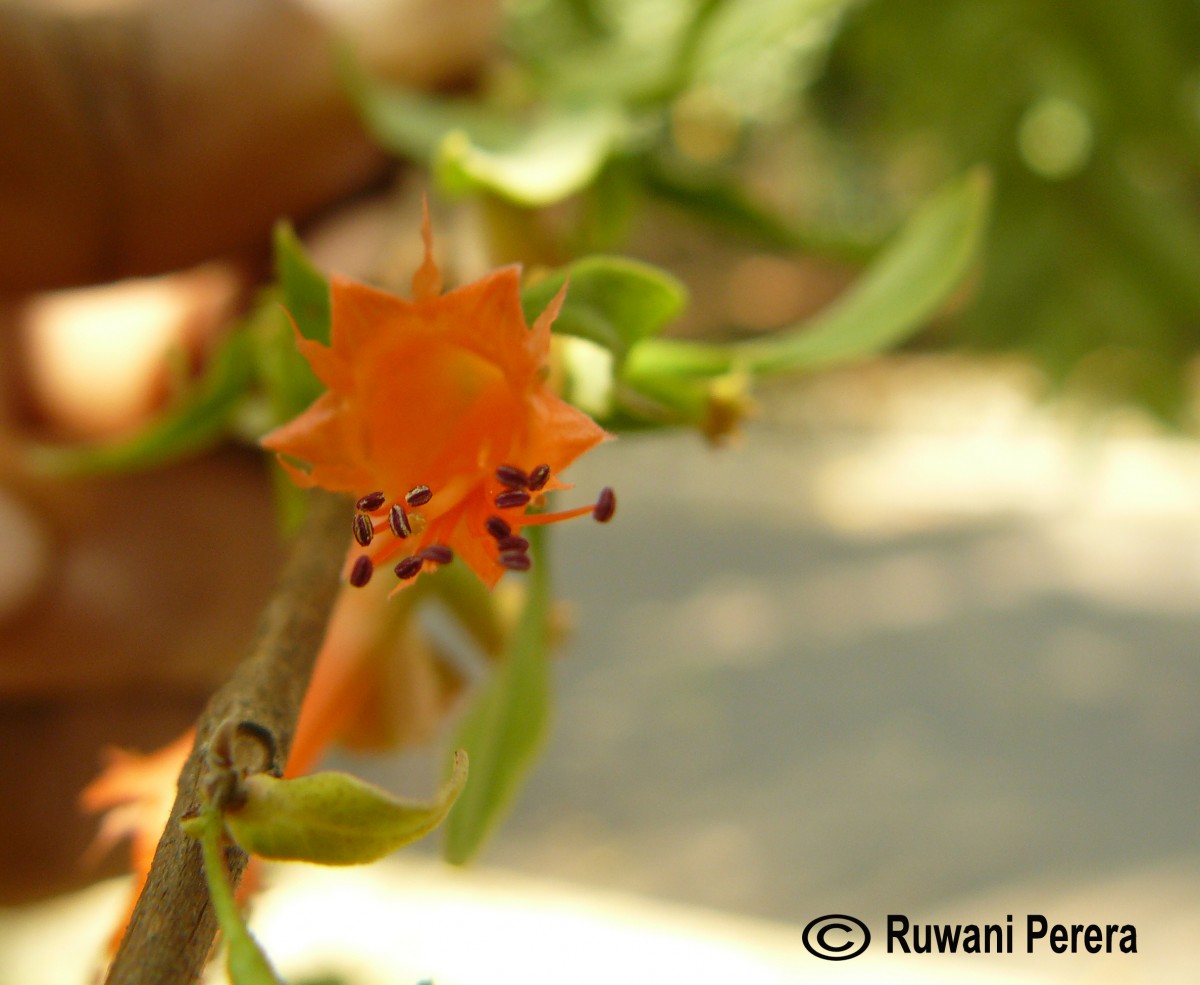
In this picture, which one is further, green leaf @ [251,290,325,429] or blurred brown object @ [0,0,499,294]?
blurred brown object @ [0,0,499,294]

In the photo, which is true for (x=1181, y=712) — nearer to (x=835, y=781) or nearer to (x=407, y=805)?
(x=835, y=781)

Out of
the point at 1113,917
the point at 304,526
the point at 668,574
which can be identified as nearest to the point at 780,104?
the point at 668,574

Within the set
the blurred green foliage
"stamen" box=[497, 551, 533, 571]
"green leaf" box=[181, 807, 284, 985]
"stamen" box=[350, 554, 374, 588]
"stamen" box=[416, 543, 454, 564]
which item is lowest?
"green leaf" box=[181, 807, 284, 985]

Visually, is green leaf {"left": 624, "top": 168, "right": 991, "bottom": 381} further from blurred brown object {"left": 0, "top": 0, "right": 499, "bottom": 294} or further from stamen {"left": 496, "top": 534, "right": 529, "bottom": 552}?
blurred brown object {"left": 0, "top": 0, "right": 499, "bottom": 294}

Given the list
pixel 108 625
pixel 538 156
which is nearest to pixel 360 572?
pixel 538 156

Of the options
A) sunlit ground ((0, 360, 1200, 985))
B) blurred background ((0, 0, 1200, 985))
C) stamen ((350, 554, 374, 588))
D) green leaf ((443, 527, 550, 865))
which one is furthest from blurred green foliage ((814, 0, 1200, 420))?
stamen ((350, 554, 374, 588))

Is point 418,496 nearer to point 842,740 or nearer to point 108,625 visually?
point 108,625
